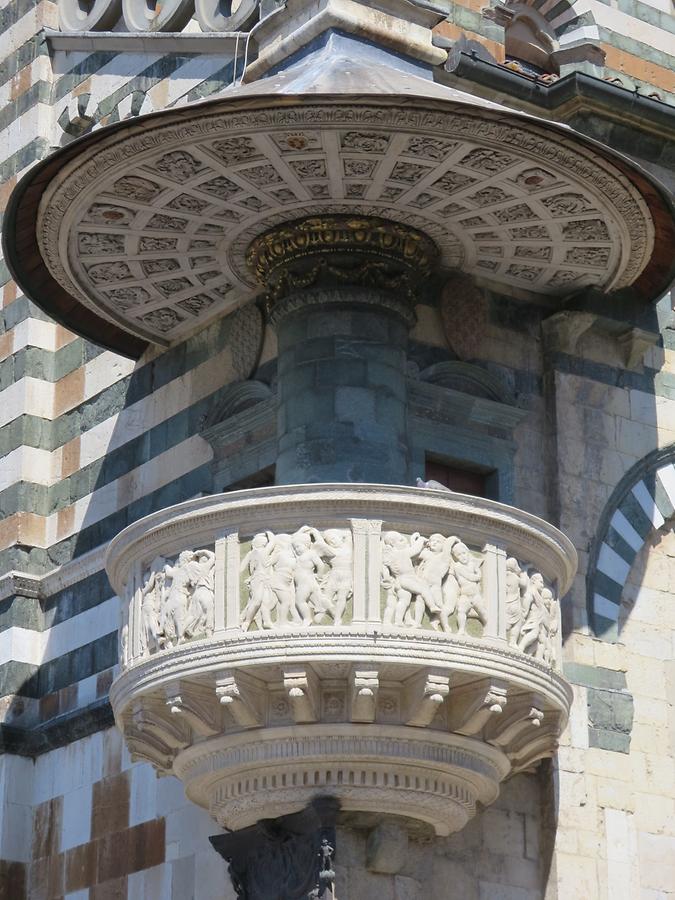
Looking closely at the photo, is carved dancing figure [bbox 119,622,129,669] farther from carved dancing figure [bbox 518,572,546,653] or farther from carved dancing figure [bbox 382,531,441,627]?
carved dancing figure [bbox 518,572,546,653]

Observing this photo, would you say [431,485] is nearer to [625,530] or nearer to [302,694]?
[302,694]

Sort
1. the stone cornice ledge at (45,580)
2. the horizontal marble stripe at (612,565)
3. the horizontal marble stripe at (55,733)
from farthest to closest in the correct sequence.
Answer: the stone cornice ledge at (45,580), the horizontal marble stripe at (55,733), the horizontal marble stripe at (612,565)

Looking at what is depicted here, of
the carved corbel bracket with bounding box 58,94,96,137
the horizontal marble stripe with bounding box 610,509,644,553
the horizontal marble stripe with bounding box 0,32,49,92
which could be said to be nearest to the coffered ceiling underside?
the horizontal marble stripe with bounding box 610,509,644,553

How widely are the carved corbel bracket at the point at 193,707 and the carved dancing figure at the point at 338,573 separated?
90 cm

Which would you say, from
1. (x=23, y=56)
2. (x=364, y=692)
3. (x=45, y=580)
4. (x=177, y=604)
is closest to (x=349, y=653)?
(x=364, y=692)

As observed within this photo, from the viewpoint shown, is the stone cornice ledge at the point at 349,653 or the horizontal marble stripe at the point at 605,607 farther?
the horizontal marble stripe at the point at 605,607

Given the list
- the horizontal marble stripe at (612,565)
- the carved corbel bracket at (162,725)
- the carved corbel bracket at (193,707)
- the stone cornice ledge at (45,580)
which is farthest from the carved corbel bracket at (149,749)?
the horizontal marble stripe at (612,565)

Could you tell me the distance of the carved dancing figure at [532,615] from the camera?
1230cm

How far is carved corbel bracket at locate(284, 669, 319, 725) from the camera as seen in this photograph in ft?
38.9

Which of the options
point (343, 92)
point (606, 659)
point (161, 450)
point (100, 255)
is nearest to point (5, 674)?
point (161, 450)

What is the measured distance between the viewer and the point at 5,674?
15273 mm

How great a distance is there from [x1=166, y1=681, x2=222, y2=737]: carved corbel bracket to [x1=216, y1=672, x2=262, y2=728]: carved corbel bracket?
0.12 metres

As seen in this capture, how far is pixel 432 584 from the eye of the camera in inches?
474

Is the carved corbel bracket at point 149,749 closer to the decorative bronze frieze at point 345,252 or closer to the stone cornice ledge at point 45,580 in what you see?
the stone cornice ledge at point 45,580
